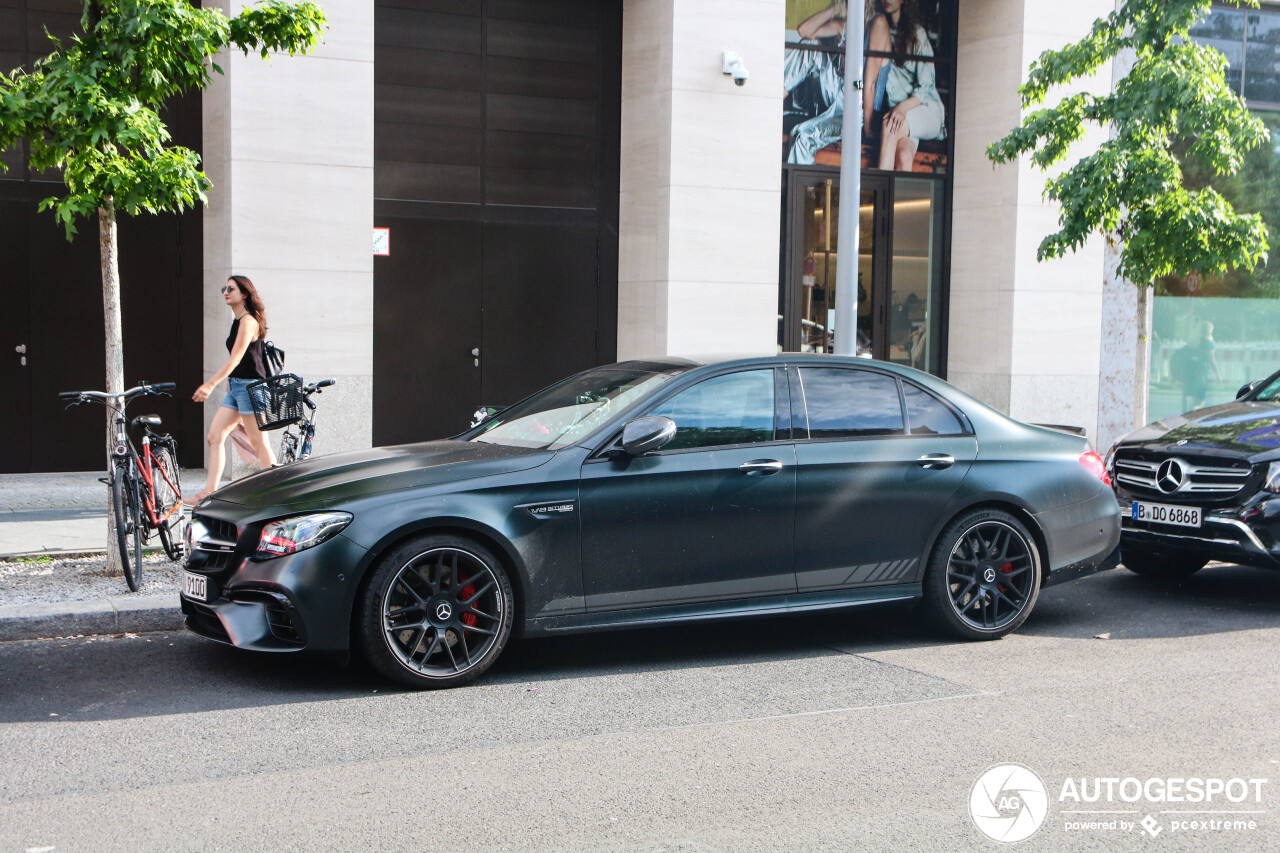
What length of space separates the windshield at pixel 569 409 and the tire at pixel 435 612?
0.76m

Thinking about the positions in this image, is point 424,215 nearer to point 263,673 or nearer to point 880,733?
point 263,673

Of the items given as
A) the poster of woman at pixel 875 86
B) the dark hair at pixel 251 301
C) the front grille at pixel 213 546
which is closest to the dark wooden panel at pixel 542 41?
the poster of woman at pixel 875 86

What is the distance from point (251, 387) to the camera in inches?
379

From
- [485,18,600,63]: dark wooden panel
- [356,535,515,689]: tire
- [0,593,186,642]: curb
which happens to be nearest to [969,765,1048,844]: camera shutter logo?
[356,535,515,689]: tire

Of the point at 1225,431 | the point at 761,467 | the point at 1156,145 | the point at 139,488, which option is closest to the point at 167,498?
the point at 139,488

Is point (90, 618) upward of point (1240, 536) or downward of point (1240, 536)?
downward

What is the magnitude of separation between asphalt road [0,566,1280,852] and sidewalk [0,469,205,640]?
22 centimetres

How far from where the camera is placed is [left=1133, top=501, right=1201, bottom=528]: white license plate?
26.4 feet

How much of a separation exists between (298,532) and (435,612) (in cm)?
71

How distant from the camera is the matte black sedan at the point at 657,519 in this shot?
570 centimetres

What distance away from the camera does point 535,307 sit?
46.3ft

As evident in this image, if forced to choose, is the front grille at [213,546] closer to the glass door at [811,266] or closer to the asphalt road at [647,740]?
the asphalt road at [647,740]

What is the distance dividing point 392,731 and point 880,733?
6.56ft

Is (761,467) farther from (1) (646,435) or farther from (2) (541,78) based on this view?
(2) (541,78)
